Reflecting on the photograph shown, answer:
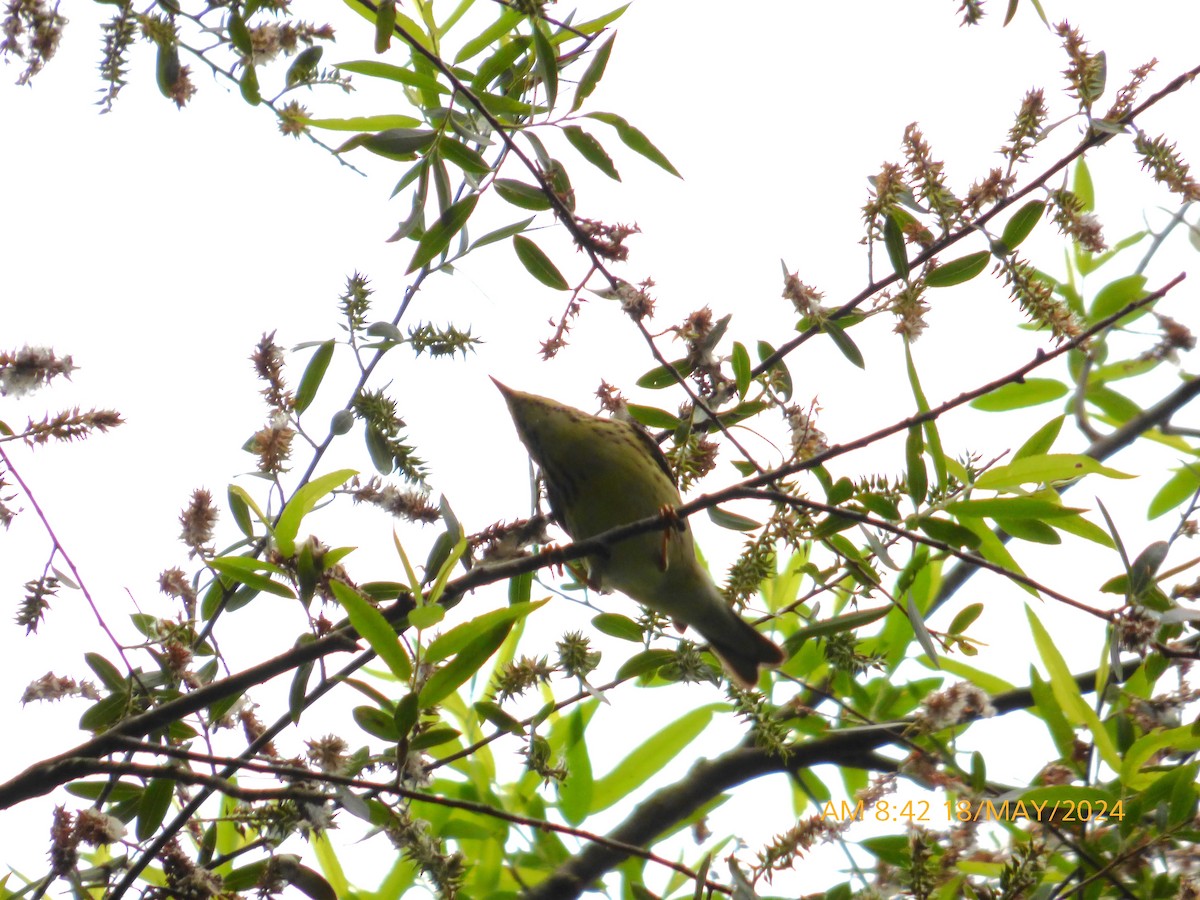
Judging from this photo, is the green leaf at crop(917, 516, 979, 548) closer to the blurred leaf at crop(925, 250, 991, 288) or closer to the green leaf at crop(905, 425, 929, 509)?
the green leaf at crop(905, 425, 929, 509)

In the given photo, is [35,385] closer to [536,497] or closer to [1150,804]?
[536,497]

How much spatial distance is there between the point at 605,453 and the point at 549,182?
1525 mm

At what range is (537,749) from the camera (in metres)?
1.89

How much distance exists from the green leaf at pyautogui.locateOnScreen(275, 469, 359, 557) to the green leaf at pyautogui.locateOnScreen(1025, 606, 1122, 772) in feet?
5.97

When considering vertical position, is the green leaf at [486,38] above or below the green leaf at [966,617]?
above

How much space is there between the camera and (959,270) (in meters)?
2.08

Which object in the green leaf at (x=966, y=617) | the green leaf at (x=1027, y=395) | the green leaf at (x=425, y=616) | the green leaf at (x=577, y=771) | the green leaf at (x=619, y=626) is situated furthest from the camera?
the green leaf at (x=1027, y=395)

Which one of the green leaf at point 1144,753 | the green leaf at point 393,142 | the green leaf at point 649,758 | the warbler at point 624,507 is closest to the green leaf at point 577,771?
the green leaf at point 649,758

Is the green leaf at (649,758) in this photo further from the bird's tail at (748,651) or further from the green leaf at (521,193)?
the green leaf at (521,193)

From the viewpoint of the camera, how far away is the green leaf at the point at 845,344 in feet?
6.92

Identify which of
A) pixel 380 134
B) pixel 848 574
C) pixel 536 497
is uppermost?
pixel 380 134

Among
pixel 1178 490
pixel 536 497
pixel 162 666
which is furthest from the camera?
pixel 1178 490

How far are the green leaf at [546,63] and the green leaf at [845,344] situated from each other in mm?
672

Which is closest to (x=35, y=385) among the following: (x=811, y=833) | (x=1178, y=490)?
(x=811, y=833)
